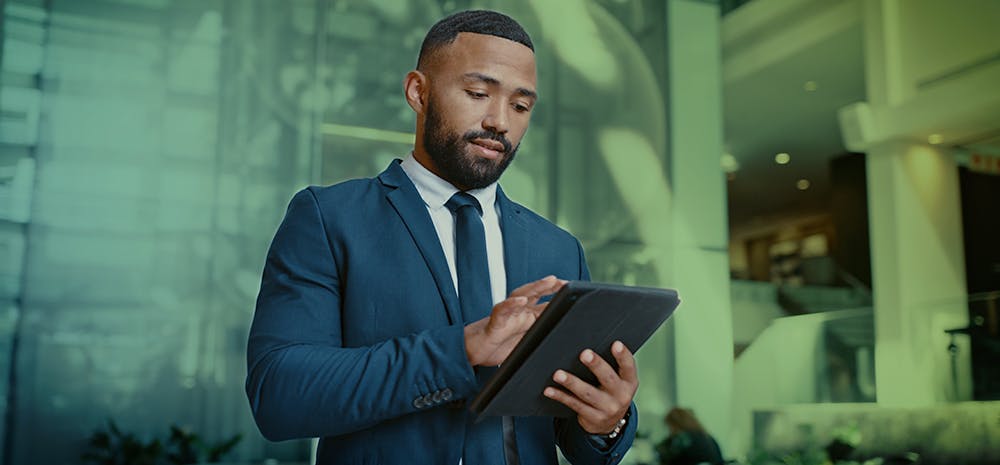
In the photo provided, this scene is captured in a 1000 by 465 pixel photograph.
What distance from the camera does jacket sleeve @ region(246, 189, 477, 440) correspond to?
131 cm

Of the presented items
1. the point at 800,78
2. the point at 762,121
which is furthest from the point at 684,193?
the point at 800,78

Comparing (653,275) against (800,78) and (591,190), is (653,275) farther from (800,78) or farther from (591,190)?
(800,78)

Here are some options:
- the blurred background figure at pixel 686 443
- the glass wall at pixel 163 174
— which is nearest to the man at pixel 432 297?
the glass wall at pixel 163 174

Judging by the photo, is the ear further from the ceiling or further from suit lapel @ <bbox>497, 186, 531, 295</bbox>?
the ceiling

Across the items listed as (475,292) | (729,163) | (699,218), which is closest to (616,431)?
(475,292)

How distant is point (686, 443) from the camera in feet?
22.3

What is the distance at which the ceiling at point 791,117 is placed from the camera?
24.3ft

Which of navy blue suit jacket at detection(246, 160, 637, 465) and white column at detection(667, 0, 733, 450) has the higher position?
white column at detection(667, 0, 733, 450)

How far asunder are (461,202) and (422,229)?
102 mm

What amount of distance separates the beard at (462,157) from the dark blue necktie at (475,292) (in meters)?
0.03

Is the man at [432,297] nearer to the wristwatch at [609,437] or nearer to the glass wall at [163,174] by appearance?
the wristwatch at [609,437]

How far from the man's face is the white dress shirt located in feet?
0.07

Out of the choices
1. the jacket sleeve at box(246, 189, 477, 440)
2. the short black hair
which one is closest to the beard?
the short black hair

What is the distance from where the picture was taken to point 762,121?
752 cm
